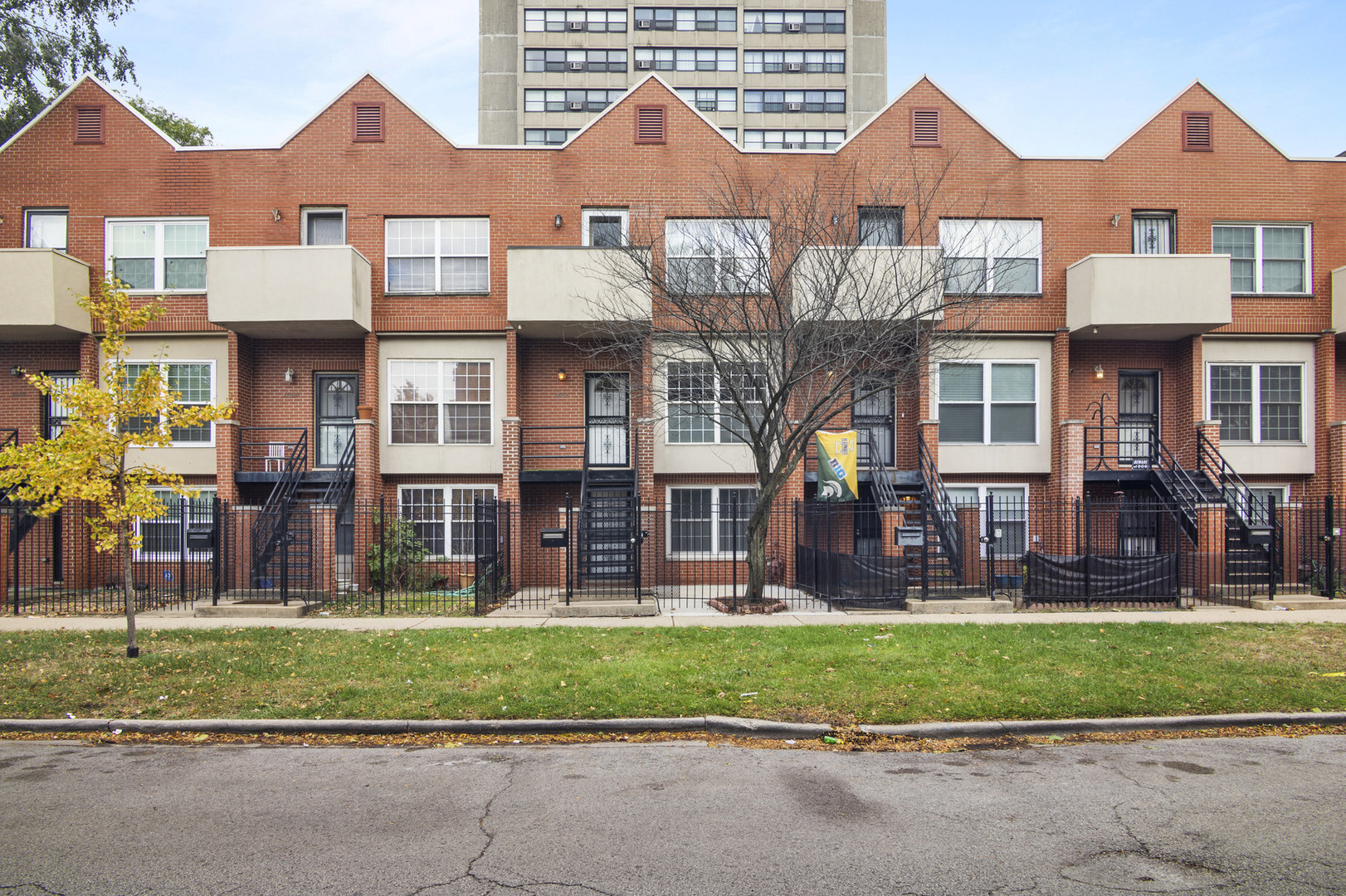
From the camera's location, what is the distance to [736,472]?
18.5 metres

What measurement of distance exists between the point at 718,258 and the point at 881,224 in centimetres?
457

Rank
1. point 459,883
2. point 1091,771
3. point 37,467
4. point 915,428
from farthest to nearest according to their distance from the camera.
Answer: point 915,428
point 37,467
point 1091,771
point 459,883

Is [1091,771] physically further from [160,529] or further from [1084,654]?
[160,529]

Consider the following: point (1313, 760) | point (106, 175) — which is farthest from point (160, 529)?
point (1313, 760)

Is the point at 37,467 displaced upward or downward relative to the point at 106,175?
downward

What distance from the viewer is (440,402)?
18.6 meters

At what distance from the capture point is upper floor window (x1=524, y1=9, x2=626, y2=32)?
53.0m

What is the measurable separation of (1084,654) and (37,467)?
1413 centimetres

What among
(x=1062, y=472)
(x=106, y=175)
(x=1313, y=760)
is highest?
(x=106, y=175)

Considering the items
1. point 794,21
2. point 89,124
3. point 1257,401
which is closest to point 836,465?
point 1257,401

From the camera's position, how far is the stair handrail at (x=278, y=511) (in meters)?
15.7

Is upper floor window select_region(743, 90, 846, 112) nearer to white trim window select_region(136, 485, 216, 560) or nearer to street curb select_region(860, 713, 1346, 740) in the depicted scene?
white trim window select_region(136, 485, 216, 560)

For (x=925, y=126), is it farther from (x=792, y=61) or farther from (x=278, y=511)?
(x=792, y=61)

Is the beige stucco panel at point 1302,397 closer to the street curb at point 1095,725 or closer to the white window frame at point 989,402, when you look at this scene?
the white window frame at point 989,402
